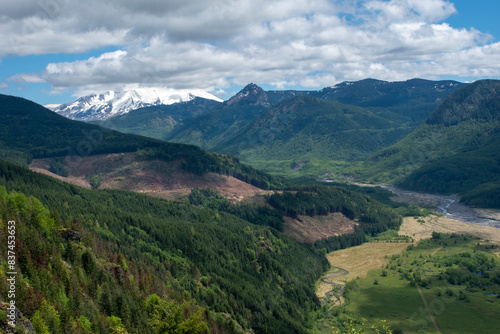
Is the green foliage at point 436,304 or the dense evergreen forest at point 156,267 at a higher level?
the dense evergreen forest at point 156,267

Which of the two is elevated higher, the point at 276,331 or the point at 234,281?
the point at 234,281

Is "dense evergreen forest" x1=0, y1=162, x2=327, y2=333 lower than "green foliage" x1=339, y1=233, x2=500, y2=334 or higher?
higher

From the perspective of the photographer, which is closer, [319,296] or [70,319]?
[70,319]

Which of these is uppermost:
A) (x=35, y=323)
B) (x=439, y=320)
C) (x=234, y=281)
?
(x=35, y=323)

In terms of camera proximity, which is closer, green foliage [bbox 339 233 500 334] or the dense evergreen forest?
the dense evergreen forest

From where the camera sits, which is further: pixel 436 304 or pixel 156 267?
pixel 436 304

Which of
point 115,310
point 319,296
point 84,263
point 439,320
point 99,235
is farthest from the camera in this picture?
point 319,296

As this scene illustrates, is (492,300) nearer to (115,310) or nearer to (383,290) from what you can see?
(383,290)

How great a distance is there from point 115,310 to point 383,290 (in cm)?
14114

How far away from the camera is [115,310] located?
91938mm

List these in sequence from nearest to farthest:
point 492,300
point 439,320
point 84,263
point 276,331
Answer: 1. point 84,263
2. point 276,331
3. point 439,320
4. point 492,300

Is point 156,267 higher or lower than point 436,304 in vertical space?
higher

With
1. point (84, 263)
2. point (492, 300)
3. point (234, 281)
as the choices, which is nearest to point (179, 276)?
point (234, 281)

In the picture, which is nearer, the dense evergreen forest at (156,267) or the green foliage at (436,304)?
the dense evergreen forest at (156,267)
